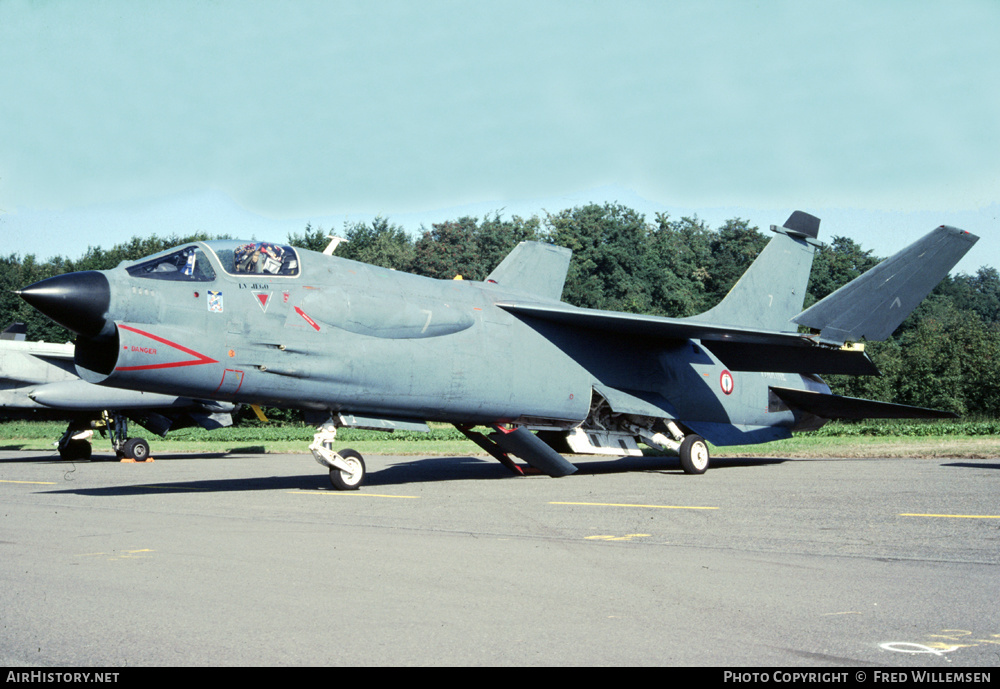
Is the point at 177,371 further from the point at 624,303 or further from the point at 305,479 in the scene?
the point at 624,303

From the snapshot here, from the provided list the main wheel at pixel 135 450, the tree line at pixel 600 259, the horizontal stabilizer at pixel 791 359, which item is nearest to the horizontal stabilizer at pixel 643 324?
the horizontal stabilizer at pixel 791 359

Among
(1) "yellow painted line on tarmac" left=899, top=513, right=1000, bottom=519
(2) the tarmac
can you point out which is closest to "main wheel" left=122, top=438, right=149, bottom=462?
(2) the tarmac

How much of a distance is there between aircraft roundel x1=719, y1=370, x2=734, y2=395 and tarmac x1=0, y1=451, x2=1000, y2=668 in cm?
487

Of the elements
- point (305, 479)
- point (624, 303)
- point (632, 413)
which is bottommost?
point (305, 479)

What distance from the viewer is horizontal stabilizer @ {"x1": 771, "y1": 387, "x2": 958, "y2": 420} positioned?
1717 cm

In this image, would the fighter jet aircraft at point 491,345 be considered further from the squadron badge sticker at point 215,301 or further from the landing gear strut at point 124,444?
the landing gear strut at point 124,444

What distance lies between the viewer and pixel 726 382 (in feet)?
55.2

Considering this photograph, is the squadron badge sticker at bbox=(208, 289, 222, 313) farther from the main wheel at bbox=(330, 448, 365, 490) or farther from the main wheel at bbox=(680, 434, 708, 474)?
the main wheel at bbox=(680, 434, 708, 474)

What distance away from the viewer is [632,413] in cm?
1492

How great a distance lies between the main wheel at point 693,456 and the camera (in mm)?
15250

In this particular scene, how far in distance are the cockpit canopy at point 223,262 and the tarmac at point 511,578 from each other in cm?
287

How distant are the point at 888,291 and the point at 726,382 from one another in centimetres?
380
